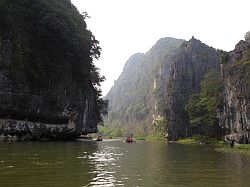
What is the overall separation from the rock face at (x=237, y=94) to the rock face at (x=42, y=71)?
22835mm

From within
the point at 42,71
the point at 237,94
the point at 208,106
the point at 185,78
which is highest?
the point at 185,78

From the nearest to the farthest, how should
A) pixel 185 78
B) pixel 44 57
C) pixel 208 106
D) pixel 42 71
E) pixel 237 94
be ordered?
pixel 42 71
pixel 44 57
pixel 237 94
pixel 208 106
pixel 185 78

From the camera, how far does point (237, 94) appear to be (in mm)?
50125

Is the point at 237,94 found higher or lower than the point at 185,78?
lower

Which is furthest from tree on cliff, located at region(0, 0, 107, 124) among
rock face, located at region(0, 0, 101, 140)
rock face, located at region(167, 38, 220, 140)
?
rock face, located at region(167, 38, 220, 140)

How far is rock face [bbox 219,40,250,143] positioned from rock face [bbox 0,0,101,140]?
22.8 m

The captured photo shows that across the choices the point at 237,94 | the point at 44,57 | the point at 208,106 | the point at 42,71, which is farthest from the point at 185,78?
the point at 42,71

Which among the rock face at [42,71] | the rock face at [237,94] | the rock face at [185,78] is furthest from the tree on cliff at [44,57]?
the rock face at [185,78]

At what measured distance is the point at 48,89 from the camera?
47781 millimetres

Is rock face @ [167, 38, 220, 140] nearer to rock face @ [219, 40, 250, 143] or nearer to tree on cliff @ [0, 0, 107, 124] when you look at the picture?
rock face @ [219, 40, 250, 143]

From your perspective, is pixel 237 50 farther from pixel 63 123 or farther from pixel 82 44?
pixel 63 123

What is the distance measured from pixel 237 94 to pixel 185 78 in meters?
52.3

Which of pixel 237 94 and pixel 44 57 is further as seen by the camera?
pixel 237 94

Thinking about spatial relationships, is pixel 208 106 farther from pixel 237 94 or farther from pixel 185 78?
pixel 185 78
